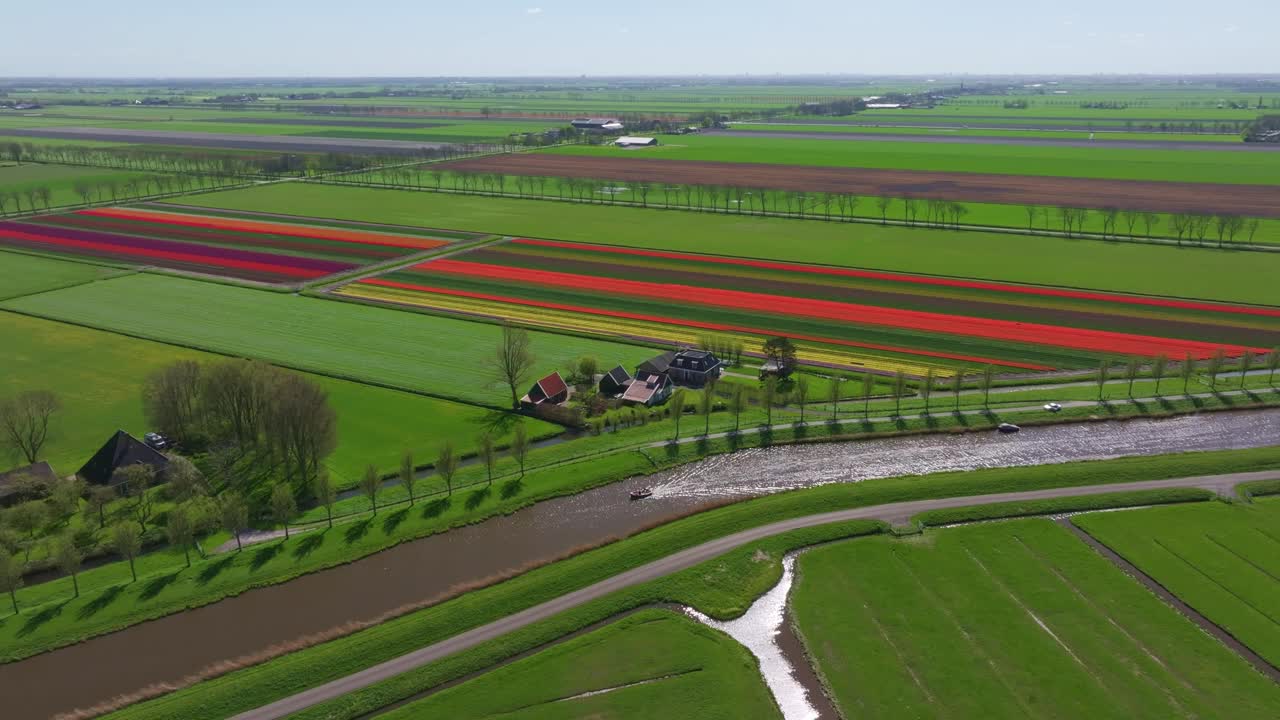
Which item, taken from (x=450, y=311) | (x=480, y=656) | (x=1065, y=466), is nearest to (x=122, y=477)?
(x=480, y=656)

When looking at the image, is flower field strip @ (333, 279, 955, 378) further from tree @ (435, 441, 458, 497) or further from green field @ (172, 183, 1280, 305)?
green field @ (172, 183, 1280, 305)

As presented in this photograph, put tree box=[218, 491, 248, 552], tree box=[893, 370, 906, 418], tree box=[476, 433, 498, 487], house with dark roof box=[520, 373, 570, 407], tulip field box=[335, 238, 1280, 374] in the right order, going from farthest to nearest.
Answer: tulip field box=[335, 238, 1280, 374] → house with dark roof box=[520, 373, 570, 407] → tree box=[893, 370, 906, 418] → tree box=[476, 433, 498, 487] → tree box=[218, 491, 248, 552]

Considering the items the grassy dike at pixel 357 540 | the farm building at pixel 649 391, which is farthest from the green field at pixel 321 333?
the grassy dike at pixel 357 540

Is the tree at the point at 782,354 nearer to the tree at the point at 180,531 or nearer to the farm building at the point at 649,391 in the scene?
the farm building at the point at 649,391

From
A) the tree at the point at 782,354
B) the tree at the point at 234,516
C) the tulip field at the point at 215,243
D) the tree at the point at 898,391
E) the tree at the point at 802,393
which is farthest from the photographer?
the tulip field at the point at 215,243

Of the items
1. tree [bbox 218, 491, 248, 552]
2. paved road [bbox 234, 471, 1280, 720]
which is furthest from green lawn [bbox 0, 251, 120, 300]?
paved road [bbox 234, 471, 1280, 720]

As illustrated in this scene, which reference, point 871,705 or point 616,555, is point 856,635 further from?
point 616,555

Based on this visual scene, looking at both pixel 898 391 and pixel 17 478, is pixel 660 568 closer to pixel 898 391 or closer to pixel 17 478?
pixel 898 391
